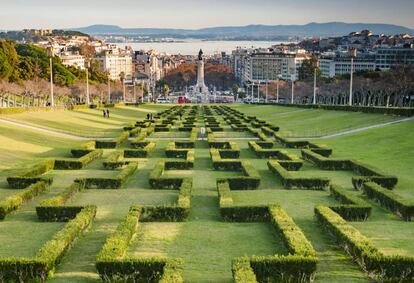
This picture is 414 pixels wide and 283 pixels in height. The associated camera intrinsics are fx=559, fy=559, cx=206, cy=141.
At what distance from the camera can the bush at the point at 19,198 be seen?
17.4 metres

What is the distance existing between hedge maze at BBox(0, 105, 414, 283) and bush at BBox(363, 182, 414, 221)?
37mm

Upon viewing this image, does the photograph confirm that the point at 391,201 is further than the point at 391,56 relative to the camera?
No

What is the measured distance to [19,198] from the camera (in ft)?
61.7

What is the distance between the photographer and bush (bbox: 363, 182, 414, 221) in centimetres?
1742

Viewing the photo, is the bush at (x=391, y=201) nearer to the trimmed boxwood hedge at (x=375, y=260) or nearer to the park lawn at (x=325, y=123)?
the trimmed boxwood hedge at (x=375, y=260)

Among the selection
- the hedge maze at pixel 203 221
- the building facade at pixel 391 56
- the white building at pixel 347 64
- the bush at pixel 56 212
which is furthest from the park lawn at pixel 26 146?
the building facade at pixel 391 56

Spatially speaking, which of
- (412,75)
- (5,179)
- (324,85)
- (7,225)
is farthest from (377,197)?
(324,85)

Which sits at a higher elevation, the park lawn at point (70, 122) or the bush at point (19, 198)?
the bush at point (19, 198)

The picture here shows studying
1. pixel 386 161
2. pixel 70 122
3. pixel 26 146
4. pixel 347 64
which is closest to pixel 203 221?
pixel 386 161

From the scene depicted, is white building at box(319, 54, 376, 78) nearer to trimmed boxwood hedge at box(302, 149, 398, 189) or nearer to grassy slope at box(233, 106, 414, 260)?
grassy slope at box(233, 106, 414, 260)

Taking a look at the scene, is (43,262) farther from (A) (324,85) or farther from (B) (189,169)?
(A) (324,85)

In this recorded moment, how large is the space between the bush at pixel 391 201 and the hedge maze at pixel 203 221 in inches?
1.4

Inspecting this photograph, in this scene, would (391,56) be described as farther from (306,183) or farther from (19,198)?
(19,198)

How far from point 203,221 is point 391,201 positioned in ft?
21.0
